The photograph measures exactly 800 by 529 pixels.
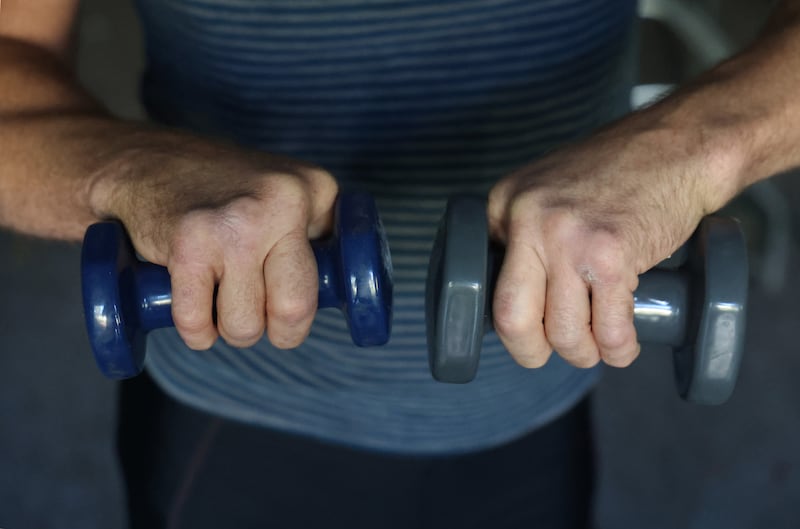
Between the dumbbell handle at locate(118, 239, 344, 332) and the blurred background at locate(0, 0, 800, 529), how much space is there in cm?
126

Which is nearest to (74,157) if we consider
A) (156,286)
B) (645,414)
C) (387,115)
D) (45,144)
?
(45,144)

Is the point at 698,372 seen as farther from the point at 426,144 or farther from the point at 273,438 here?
the point at 273,438

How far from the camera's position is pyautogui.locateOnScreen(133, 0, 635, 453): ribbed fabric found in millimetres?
731

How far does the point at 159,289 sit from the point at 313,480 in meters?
0.42

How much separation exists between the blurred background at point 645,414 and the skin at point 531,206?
117 cm

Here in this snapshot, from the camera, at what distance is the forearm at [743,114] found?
1.95 feet

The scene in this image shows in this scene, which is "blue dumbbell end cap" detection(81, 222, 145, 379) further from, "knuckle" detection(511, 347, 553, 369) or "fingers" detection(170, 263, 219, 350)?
"knuckle" detection(511, 347, 553, 369)

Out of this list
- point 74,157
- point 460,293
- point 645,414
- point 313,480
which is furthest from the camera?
point 645,414

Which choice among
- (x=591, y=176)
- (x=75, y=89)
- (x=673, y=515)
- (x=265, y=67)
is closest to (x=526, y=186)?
(x=591, y=176)

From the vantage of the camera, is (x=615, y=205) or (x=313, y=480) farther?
(x=313, y=480)

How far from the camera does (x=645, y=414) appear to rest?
1815 millimetres

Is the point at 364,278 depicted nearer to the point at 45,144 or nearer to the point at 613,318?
the point at 613,318

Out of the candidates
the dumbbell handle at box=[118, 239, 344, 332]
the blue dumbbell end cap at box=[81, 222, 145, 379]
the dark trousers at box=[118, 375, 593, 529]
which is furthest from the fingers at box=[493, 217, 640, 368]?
the dark trousers at box=[118, 375, 593, 529]

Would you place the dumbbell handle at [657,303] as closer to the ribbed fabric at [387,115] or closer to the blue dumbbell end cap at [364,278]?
the blue dumbbell end cap at [364,278]
